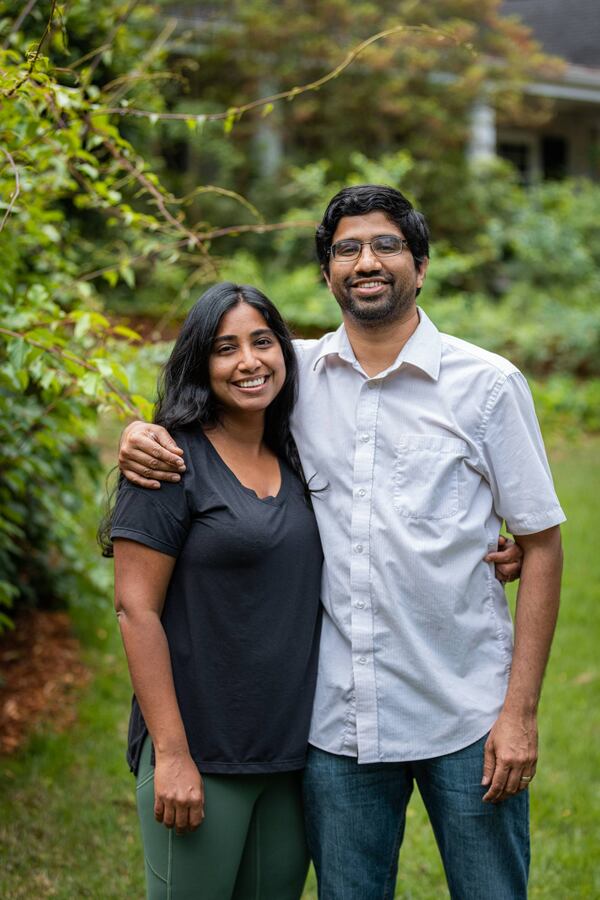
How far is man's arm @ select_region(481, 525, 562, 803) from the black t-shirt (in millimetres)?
488

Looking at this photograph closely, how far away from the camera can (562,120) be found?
19391 millimetres

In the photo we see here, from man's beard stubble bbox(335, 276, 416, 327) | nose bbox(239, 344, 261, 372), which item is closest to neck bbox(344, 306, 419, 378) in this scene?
man's beard stubble bbox(335, 276, 416, 327)

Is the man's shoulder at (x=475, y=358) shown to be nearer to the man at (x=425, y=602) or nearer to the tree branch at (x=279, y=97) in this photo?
the man at (x=425, y=602)

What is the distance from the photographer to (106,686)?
5.11 m

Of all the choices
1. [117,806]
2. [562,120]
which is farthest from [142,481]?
[562,120]

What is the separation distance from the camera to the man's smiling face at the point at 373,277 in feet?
8.05

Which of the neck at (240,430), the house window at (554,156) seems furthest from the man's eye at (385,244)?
the house window at (554,156)

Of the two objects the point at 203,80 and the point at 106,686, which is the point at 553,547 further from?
the point at 203,80

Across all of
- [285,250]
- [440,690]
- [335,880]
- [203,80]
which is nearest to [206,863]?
[335,880]

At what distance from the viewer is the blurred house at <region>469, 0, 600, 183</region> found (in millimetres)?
19109

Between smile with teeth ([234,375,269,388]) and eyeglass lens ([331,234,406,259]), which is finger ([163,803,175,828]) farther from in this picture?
eyeglass lens ([331,234,406,259])

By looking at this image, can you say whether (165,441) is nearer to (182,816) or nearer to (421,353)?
(421,353)

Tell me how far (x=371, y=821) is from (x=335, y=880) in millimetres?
175

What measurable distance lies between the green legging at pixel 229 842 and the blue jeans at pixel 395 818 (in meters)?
0.07
